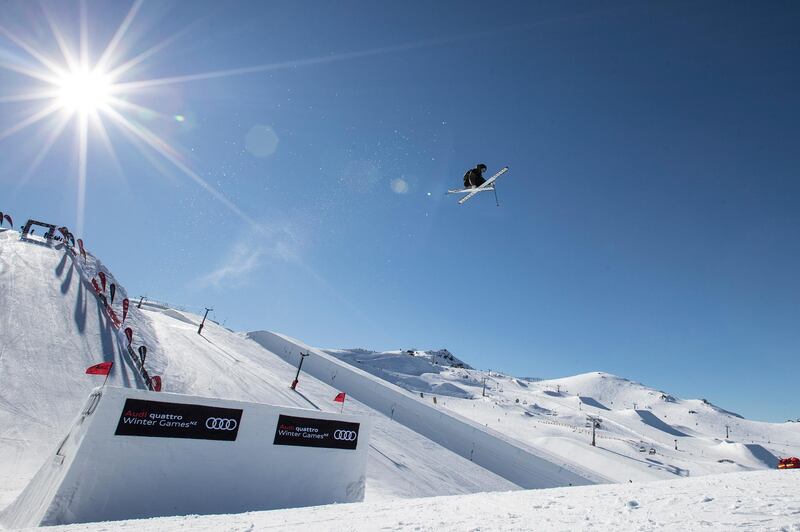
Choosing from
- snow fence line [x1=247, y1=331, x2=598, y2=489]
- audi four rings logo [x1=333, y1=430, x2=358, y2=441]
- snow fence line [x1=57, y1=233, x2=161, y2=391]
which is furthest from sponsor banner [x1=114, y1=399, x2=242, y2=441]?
snow fence line [x1=247, y1=331, x2=598, y2=489]

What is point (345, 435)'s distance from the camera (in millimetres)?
10320

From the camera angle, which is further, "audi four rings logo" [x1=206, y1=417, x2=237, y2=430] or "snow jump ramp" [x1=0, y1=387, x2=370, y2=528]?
"audi four rings logo" [x1=206, y1=417, x2=237, y2=430]

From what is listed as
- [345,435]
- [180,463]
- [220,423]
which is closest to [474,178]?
[345,435]

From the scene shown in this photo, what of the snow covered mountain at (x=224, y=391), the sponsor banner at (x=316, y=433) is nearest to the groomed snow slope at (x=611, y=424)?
the snow covered mountain at (x=224, y=391)

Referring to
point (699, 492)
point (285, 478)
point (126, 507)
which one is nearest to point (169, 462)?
point (126, 507)

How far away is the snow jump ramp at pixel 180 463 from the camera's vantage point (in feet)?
23.6

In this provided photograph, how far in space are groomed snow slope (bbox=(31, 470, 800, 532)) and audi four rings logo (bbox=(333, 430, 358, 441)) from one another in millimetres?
3212

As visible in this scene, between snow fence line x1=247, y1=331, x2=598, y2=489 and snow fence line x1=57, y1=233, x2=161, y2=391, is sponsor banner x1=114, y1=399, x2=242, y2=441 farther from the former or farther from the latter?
snow fence line x1=247, y1=331, x2=598, y2=489

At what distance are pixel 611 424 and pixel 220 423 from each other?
265ft

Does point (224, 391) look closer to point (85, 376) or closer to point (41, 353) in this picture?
point (85, 376)

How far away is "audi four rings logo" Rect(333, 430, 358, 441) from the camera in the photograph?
10185 millimetres

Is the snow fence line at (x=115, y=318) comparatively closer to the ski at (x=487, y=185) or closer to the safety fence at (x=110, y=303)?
the safety fence at (x=110, y=303)

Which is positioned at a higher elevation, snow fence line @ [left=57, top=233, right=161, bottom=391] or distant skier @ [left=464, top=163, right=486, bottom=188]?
distant skier @ [left=464, top=163, right=486, bottom=188]

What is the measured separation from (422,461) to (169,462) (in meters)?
12.9
